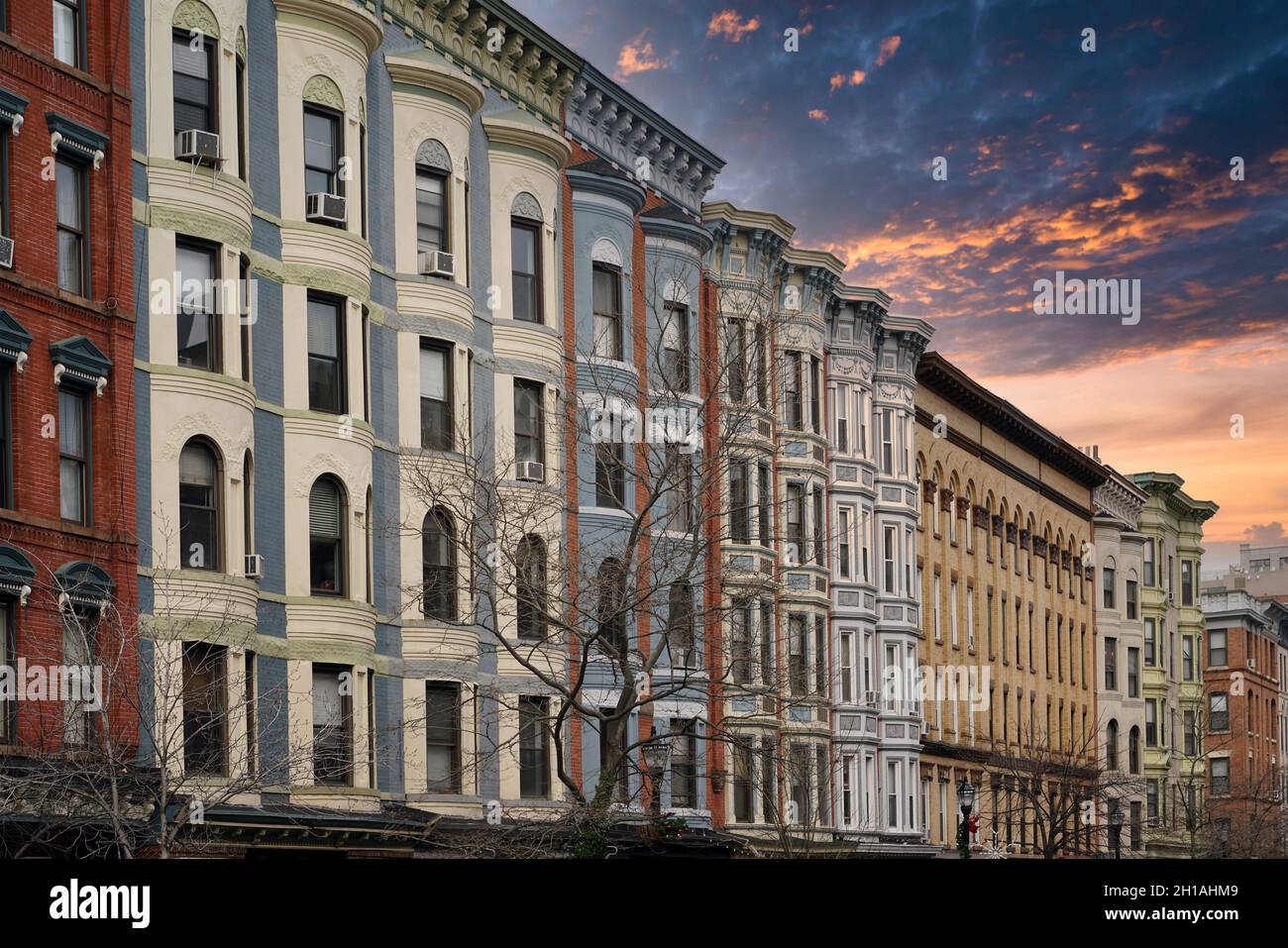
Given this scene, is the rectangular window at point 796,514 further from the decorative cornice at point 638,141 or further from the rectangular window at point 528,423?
the rectangular window at point 528,423

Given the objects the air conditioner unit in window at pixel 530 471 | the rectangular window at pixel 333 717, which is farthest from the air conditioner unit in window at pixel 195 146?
the air conditioner unit in window at pixel 530 471

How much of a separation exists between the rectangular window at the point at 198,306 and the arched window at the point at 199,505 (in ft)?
4.70

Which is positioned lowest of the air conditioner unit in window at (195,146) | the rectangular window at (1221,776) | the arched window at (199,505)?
the rectangular window at (1221,776)

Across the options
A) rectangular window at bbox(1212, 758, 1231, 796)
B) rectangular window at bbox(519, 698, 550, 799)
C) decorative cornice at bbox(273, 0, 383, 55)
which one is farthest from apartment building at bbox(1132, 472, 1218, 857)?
decorative cornice at bbox(273, 0, 383, 55)

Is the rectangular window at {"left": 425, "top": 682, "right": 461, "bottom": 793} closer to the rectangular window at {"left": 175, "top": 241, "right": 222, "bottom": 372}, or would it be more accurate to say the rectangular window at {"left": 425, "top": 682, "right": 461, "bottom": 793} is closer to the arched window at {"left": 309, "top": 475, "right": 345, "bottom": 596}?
the arched window at {"left": 309, "top": 475, "right": 345, "bottom": 596}

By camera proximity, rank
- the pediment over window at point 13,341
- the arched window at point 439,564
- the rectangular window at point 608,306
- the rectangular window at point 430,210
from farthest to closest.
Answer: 1. the rectangular window at point 608,306
2. the rectangular window at point 430,210
3. the arched window at point 439,564
4. the pediment over window at point 13,341

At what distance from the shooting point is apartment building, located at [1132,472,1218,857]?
8925 centimetres

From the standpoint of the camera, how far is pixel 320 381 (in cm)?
3484

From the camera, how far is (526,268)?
41.8 metres

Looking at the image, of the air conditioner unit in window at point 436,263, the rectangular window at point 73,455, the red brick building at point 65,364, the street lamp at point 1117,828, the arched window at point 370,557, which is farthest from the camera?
the street lamp at point 1117,828

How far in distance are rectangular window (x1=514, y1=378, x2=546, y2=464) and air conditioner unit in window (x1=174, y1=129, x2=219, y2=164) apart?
10.9m

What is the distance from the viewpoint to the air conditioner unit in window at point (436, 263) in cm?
3784
